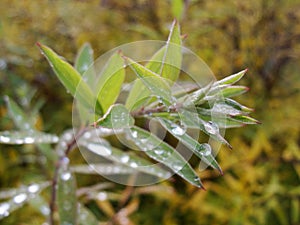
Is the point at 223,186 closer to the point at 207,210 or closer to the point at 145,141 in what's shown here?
the point at 207,210

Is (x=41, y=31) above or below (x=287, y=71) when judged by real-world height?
above

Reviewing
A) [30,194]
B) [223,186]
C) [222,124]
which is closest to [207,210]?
[223,186]

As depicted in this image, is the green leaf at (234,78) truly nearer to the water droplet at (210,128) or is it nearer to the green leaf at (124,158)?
the water droplet at (210,128)

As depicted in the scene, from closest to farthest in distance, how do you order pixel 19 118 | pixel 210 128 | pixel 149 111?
pixel 210 128, pixel 149 111, pixel 19 118

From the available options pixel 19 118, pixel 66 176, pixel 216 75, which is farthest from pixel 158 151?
pixel 216 75

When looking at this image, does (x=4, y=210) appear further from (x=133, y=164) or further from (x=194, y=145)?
(x=194, y=145)

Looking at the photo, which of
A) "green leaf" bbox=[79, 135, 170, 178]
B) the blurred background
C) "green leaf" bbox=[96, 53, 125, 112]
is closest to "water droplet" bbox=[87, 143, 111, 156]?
"green leaf" bbox=[79, 135, 170, 178]

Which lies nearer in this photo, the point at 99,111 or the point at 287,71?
the point at 99,111

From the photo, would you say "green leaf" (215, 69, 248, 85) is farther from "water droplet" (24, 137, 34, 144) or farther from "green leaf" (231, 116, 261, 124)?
"water droplet" (24, 137, 34, 144)
